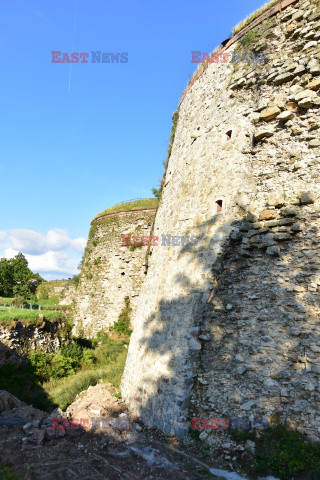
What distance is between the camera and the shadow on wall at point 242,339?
4910 mm

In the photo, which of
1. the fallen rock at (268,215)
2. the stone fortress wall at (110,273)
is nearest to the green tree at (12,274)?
the stone fortress wall at (110,273)

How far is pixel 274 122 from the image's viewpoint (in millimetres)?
6105

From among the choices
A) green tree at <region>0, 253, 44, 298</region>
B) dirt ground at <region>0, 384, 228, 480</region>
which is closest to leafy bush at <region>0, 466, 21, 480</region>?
dirt ground at <region>0, 384, 228, 480</region>

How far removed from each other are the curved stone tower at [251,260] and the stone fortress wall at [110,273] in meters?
6.69

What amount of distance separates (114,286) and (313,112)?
11.3 metres

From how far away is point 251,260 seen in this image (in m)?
5.78

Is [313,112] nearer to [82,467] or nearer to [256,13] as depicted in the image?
[256,13]

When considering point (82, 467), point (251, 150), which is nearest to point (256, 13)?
point (251, 150)

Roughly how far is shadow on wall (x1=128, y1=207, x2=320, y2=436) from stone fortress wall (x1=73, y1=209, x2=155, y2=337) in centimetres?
749

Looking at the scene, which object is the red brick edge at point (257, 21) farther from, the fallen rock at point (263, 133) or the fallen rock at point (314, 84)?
the fallen rock at point (263, 133)

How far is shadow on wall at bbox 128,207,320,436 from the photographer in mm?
4910

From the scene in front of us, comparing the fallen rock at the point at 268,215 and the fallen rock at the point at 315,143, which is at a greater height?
the fallen rock at the point at 315,143

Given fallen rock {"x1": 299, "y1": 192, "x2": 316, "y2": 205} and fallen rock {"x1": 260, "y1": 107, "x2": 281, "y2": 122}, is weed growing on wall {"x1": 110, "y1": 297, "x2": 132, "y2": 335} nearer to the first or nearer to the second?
fallen rock {"x1": 299, "y1": 192, "x2": 316, "y2": 205}

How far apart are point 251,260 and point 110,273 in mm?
10056
